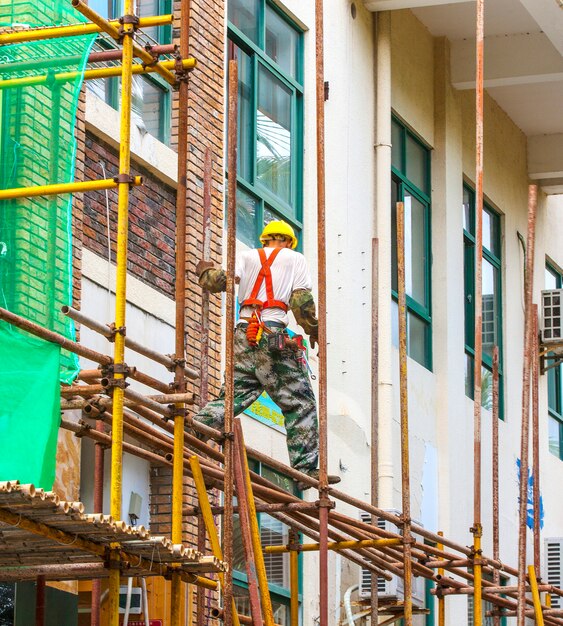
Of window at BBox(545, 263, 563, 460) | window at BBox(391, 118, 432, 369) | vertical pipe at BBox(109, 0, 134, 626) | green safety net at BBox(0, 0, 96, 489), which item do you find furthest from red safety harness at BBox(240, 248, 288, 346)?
window at BBox(545, 263, 563, 460)

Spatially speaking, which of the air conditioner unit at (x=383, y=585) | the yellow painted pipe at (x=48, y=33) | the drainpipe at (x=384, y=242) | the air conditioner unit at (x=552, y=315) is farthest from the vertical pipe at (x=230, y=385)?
the air conditioner unit at (x=552, y=315)

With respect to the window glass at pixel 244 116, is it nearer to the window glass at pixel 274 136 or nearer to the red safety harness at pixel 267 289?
the window glass at pixel 274 136

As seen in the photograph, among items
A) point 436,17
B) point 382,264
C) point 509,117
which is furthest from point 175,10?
point 509,117

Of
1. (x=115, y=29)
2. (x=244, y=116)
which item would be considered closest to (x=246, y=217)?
(x=244, y=116)

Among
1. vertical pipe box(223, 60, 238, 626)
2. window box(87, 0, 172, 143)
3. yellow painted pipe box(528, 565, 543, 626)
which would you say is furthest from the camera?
yellow painted pipe box(528, 565, 543, 626)

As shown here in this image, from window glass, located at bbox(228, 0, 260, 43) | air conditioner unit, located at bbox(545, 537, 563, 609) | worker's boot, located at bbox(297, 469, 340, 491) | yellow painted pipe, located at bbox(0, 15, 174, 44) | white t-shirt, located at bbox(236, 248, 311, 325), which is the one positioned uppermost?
window glass, located at bbox(228, 0, 260, 43)

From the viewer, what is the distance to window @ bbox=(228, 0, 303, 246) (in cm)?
1645

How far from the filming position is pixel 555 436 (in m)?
25.6

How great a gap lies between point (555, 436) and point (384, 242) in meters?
7.95

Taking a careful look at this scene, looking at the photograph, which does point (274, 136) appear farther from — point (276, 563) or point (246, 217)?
point (276, 563)

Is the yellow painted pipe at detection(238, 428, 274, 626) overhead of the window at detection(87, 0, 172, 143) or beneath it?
beneath

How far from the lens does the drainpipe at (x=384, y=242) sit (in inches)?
705

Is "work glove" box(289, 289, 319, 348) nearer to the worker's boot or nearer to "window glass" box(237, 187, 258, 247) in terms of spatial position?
the worker's boot

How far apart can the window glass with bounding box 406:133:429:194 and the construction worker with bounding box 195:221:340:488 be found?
811 cm
